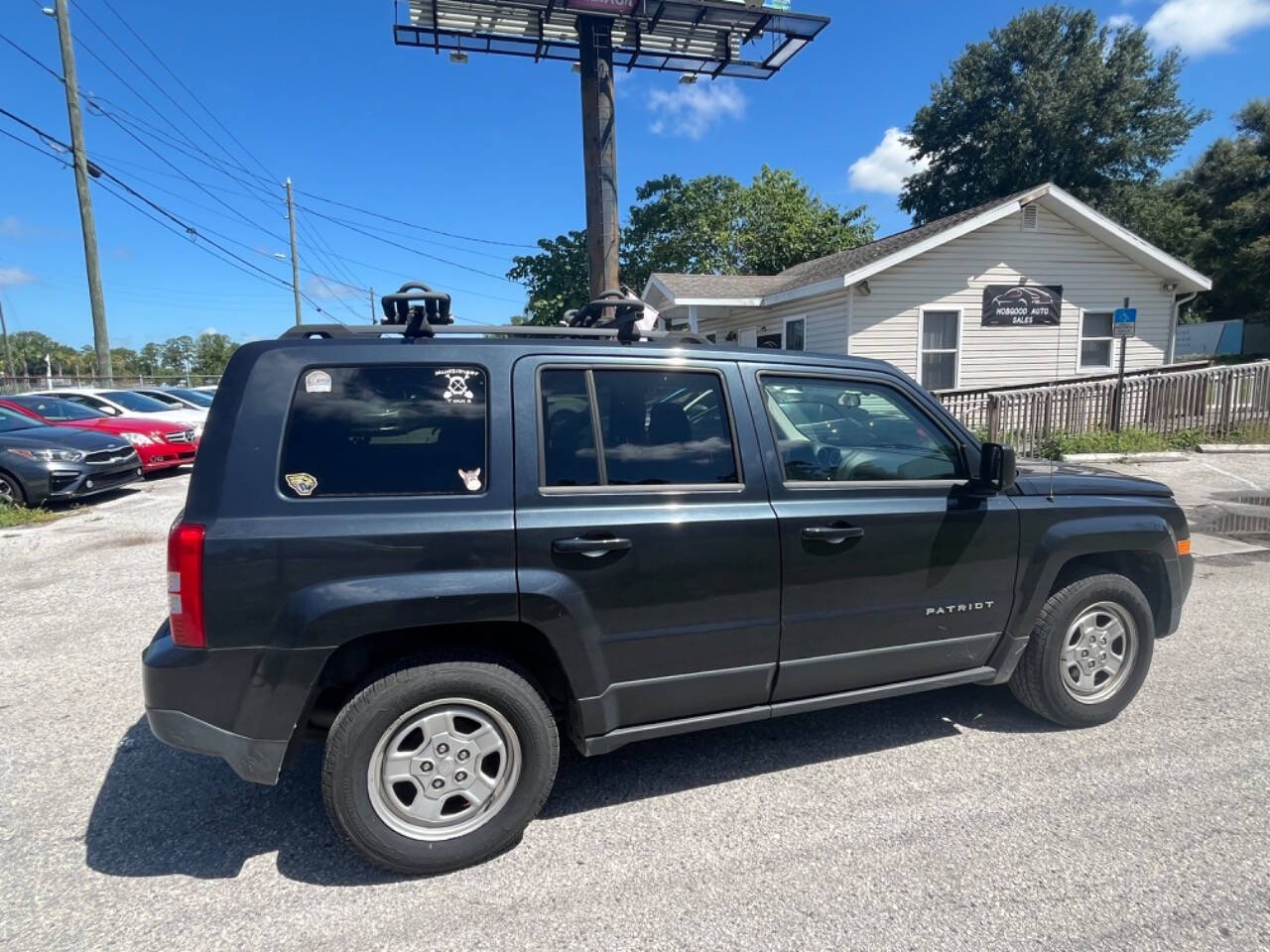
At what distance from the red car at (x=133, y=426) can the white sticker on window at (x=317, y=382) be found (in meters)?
10.9

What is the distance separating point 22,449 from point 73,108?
1294cm

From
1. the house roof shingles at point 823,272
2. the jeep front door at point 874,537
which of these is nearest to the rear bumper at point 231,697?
the jeep front door at point 874,537

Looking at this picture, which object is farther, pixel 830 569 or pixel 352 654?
pixel 830 569

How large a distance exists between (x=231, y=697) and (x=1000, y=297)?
49.6ft

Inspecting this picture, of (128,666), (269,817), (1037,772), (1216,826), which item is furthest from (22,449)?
(1216,826)

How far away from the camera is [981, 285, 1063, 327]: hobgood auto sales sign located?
46.1 feet

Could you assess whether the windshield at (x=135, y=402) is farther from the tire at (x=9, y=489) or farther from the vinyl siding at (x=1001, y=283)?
the vinyl siding at (x=1001, y=283)

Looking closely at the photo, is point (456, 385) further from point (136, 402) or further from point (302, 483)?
point (136, 402)

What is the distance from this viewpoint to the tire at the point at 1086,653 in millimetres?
3340

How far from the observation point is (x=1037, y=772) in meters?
3.08

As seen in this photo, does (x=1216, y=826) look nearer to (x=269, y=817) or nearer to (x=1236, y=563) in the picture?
(x=269, y=817)

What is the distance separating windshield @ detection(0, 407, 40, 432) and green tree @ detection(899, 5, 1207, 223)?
116 feet

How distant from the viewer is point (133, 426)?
1194 cm

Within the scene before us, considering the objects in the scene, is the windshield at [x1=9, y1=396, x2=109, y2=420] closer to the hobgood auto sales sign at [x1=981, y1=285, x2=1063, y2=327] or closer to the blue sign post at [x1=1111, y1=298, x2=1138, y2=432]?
the hobgood auto sales sign at [x1=981, y1=285, x2=1063, y2=327]
